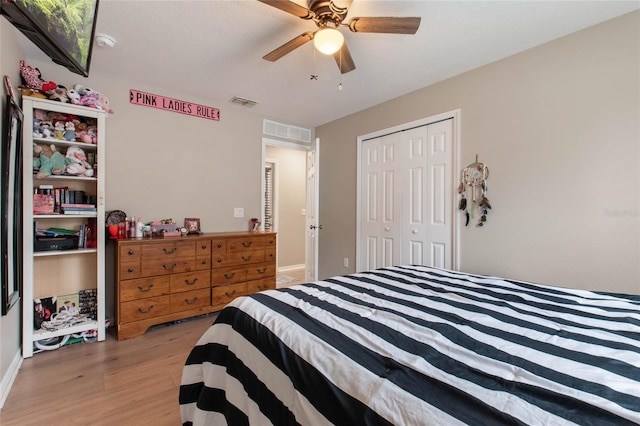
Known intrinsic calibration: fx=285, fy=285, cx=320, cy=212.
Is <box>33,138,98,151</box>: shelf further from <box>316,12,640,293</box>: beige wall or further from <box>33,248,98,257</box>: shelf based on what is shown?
<box>316,12,640,293</box>: beige wall

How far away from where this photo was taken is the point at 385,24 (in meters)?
1.73

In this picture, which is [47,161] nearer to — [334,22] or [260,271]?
[260,271]

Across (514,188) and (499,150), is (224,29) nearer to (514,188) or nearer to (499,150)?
(499,150)

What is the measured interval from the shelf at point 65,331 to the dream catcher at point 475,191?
3534mm

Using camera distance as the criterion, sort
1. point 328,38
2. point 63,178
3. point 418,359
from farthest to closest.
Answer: point 63,178
point 328,38
point 418,359

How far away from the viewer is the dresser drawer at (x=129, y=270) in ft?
8.28

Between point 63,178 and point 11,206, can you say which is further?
point 63,178

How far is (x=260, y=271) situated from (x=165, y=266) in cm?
103

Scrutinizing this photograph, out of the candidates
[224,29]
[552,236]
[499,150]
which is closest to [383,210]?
[499,150]

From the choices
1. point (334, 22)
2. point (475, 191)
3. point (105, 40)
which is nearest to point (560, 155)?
point (475, 191)

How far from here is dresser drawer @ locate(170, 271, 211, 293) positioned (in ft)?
9.23

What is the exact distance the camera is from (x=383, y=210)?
11.4 feet

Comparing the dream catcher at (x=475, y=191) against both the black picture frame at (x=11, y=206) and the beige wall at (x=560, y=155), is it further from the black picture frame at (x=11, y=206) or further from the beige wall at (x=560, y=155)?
the black picture frame at (x=11, y=206)

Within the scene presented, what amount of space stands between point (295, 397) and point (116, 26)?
267cm
